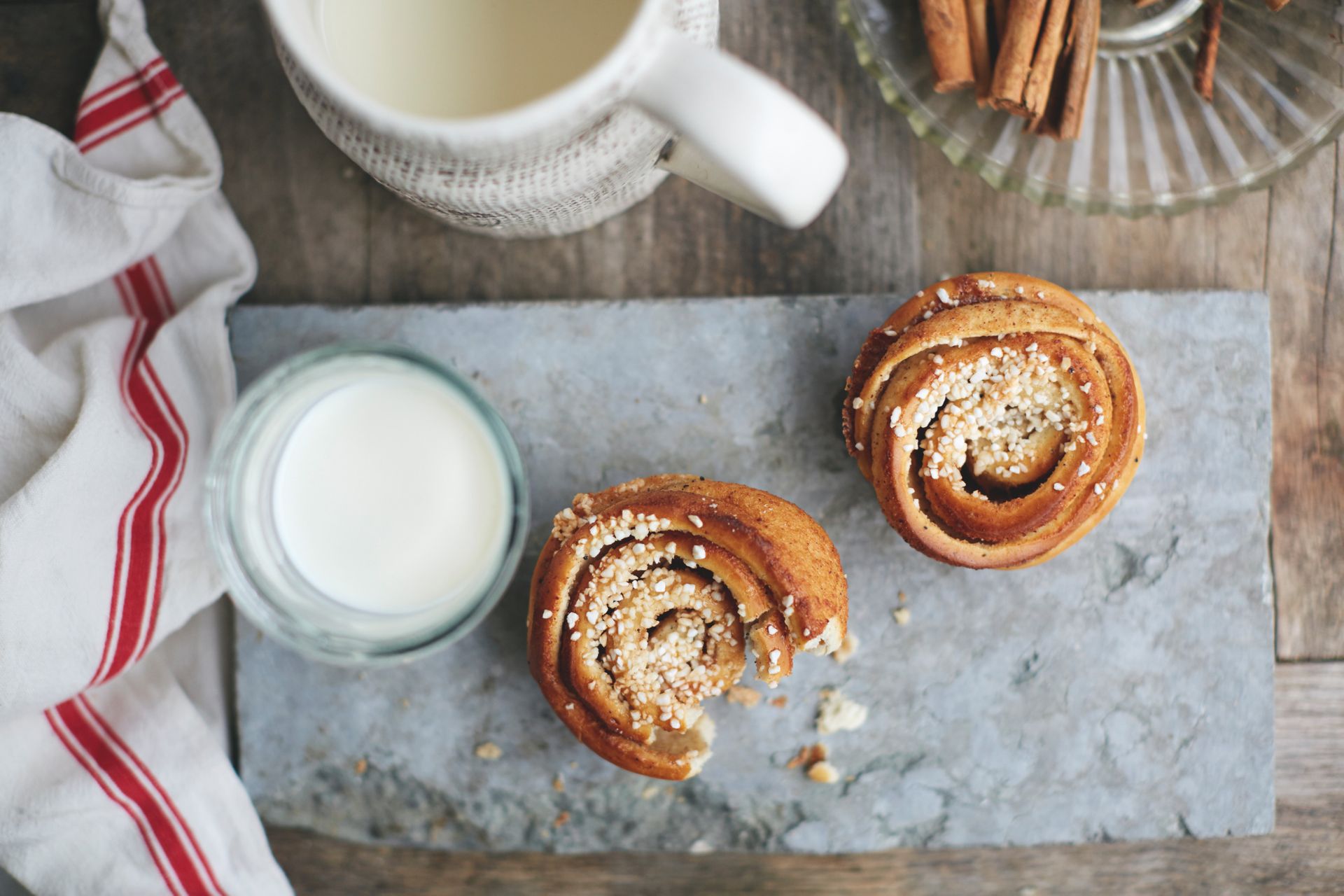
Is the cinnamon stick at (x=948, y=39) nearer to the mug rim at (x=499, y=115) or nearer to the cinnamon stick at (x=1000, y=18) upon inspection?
the cinnamon stick at (x=1000, y=18)

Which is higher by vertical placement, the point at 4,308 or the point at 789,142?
the point at 789,142

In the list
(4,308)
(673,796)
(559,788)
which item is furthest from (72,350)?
(673,796)

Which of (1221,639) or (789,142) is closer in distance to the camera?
(789,142)

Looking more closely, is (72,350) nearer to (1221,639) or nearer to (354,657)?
(354,657)

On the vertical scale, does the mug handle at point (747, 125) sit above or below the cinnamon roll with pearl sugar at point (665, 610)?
above

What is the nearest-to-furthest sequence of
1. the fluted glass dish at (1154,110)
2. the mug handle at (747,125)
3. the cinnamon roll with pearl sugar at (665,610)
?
the mug handle at (747,125) → the cinnamon roll with pearl sugar at (665,610) → the fluted glass dish at (1154,110)

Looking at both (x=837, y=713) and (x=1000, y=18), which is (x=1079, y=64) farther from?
(x=837, y=713)

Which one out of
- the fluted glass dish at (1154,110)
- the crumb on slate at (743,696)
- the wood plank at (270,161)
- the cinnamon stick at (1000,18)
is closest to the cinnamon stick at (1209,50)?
the fluted glass dish at (1154,110)
